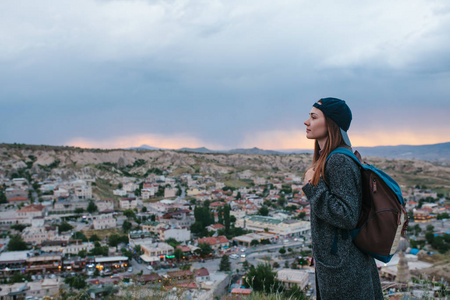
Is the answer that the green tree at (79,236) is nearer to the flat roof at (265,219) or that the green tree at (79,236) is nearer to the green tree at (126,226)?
the green tree at (126,226)

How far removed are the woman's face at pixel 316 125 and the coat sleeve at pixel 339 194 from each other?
0.15 metres

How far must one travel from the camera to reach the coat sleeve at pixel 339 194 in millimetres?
1298

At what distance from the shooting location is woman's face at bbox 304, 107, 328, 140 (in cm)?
148

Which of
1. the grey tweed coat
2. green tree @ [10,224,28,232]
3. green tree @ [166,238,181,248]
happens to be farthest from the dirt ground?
green tree @ [10,224,28,232]

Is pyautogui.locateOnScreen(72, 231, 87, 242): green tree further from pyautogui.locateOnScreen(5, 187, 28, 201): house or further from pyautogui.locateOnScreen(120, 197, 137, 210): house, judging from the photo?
pyautogui.locateOnScreen(5, 187, 28, 201): house

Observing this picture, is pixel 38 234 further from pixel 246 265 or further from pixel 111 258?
pixel 246 265

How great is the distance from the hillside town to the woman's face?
1371 mm

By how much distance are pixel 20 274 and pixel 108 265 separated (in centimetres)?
326

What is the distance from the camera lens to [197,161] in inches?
2454

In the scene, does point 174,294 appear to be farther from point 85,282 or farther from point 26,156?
point 26,156

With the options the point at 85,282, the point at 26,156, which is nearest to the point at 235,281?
the point at 85,282

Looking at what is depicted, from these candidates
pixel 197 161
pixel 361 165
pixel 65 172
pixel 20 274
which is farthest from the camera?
pixel 197 161

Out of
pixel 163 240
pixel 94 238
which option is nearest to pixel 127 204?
pixel 94 238

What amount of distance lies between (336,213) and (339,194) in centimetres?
7
